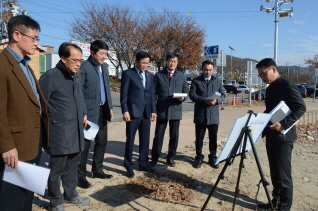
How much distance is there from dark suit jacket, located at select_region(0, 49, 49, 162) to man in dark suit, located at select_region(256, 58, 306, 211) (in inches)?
95.4

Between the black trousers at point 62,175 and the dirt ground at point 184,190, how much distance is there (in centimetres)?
23

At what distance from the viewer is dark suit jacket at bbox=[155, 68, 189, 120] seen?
194 inches

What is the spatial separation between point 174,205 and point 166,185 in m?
0.58

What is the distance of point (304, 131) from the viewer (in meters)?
9.12

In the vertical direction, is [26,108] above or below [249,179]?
above

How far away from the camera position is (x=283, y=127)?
3.06m

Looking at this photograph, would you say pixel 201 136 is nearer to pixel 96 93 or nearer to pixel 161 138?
pixel 161 138

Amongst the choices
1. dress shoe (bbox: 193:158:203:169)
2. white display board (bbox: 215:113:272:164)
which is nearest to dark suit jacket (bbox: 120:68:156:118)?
dress shoe (bbox: 193:158:203:169)

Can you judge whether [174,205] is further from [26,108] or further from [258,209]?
[26,108]

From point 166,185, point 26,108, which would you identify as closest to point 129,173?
point 166,185

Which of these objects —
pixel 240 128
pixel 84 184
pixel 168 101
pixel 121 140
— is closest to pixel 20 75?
pixel 240 128

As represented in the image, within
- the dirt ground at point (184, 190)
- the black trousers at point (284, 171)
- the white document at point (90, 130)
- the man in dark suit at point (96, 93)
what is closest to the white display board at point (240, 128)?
→ the black trousers at point (284, 171)

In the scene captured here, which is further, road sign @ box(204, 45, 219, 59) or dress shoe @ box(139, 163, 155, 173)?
road sign @ box(204, 45, 219, 59)

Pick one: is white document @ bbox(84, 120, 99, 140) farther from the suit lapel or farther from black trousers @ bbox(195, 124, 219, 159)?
black trousers @ bbox(195, 124, 219, 159)
